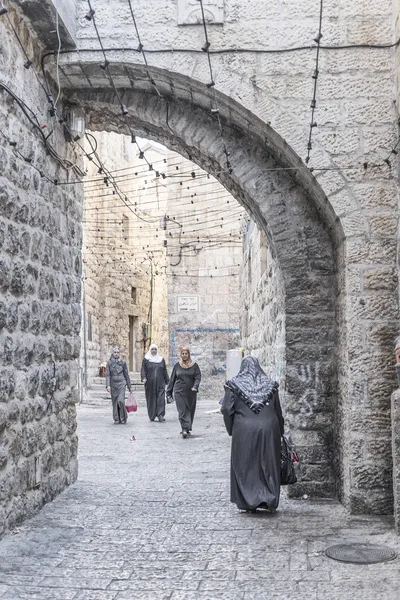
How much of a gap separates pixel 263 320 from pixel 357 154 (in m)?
3.80

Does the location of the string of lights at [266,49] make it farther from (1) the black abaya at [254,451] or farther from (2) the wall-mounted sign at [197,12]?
(1) the black abaya at [254,451]

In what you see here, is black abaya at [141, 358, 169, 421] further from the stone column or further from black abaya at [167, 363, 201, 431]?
the stone column

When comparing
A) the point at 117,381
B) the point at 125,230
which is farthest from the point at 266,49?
the point at 125,230

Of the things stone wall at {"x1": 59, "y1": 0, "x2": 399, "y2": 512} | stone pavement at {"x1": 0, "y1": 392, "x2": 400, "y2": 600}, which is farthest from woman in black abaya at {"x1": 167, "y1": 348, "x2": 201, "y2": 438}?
stone wall at {"x1": 59, "y1": 0, "x2": 399, "y2": 512}

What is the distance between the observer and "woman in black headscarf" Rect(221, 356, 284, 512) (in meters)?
5.84

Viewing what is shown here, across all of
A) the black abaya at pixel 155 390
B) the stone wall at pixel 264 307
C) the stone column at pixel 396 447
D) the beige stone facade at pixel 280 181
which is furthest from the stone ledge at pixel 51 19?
the black abaya at pixel 155 390

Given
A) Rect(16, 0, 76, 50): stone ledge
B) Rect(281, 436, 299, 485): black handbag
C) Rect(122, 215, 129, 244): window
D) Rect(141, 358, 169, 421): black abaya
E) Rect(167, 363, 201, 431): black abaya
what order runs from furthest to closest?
Rect(122, 215, 129, 244): window < Rect(141, 358, 169, 421): black abaya < Rect(167, 363, 201, 431): black abaya < Rect(281, 436, 299, 485): black handbag < Rect(16, 0, 76, 50): stone ledge

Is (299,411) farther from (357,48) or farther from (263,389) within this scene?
(357,48)

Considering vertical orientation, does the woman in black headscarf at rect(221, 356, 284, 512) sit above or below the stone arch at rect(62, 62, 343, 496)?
below

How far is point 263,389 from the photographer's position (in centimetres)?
612

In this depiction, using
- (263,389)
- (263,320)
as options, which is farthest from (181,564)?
(263,320)

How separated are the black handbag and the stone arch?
280 mm

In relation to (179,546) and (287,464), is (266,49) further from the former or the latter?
(179,546)

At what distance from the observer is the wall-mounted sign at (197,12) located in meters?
5.88
